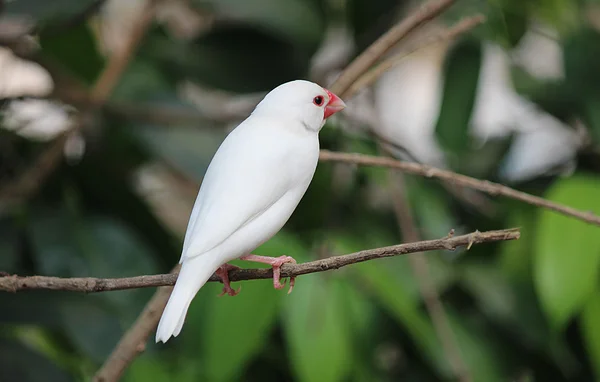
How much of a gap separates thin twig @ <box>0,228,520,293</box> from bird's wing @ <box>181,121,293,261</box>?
4 cm

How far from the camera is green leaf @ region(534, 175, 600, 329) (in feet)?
3.43

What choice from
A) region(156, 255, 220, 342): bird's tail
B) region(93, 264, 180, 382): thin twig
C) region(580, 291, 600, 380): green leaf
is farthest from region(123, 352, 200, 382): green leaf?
region(156, 255, 220, 342): bird's tail

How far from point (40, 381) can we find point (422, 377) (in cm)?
68

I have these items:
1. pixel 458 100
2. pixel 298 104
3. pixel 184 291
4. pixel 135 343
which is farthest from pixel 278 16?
pixel 184 291

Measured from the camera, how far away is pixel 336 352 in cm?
102

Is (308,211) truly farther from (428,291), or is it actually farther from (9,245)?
(9,245)

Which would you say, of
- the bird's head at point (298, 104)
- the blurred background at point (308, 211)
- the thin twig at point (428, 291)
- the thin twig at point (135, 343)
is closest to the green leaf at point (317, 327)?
the blurred background at point (308, 211)

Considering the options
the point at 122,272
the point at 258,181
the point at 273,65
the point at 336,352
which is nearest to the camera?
the point at 258,181

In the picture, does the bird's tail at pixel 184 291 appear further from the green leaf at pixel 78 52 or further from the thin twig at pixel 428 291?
the green leaf at pixel 78 52

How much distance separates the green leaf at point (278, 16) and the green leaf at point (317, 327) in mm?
604

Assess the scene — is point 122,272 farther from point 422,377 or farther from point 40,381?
point 422,377

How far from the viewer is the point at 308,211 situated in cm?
138

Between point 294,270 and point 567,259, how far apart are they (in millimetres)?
644

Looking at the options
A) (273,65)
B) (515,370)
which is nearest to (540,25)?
(273,65)
